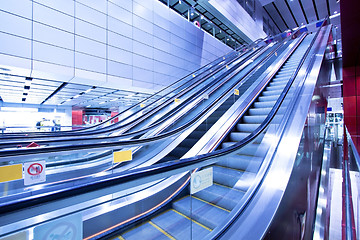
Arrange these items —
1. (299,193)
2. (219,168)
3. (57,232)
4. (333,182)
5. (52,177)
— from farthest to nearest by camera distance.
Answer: (333,182) → (52,177) → (299,193) → (219,168) → (57,232)

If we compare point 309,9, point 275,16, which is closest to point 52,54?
point 309,9

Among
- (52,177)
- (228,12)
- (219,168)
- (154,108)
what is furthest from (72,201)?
(228,12)

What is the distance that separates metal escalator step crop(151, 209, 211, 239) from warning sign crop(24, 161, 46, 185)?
1.50m

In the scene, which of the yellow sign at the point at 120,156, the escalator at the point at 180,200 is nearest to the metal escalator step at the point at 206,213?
the escalator at the point at 180,200

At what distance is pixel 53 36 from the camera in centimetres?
535

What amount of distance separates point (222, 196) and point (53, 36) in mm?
6218

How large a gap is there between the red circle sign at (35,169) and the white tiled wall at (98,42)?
399cm

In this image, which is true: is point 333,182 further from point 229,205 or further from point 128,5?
point 128,5

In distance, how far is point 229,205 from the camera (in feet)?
6.85

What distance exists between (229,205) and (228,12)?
12895mm

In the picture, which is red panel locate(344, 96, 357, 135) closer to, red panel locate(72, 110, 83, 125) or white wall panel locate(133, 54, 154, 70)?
white wall panel locate(133, 54, 154, 70)

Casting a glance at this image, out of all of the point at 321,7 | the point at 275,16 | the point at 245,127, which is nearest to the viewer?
the point at 245,127

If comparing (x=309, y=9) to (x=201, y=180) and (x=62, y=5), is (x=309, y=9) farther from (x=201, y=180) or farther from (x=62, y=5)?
(x=201, y=180)

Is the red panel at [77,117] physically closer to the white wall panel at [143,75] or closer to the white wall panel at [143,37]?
the white wall panel at [143,75]
